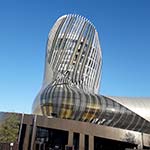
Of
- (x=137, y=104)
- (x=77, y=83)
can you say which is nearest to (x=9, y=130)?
(x=77, y=83)

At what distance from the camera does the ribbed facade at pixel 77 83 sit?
186 feet

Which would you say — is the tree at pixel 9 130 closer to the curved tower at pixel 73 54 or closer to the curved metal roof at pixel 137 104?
the curved tower at pixel 73 54

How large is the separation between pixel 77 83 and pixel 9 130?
32.1 metres

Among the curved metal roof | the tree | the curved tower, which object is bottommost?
the tree

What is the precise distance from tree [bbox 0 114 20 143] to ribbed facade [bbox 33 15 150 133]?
1386 cm

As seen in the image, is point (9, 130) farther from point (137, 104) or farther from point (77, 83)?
point (137, 104)

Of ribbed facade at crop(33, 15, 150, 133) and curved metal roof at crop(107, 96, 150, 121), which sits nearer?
ribbed facade at crop(33, 15, 150, 133)

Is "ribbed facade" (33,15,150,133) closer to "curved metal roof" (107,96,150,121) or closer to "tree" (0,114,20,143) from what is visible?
"curved metal roof" (107,96,150,121)

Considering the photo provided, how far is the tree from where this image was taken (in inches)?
1602

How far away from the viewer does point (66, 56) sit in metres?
74.0

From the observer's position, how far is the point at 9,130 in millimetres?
41688

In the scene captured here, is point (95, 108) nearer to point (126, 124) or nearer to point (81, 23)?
point (126, 124)

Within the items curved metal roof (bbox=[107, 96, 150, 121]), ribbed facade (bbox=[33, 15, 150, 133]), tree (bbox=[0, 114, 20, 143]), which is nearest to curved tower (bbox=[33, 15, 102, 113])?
ribbed facade (bbox=[33, 15, 150, 133])

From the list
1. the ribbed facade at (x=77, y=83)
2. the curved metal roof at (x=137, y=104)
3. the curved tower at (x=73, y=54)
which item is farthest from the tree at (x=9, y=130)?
the curved metal roof at (x=137, y=104)
